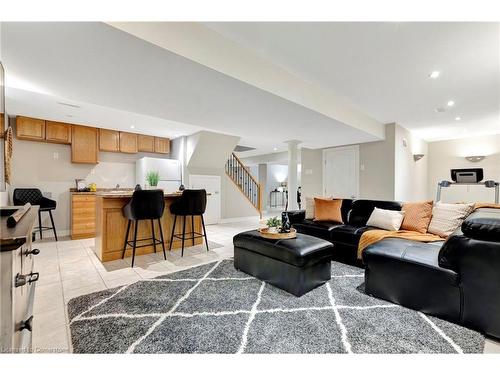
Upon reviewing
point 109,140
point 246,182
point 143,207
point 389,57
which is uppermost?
point 389,57

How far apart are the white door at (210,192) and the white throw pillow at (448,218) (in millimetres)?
4564

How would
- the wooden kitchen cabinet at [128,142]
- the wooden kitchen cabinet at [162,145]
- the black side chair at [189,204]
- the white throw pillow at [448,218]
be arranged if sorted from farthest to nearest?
the wooden kitchen cabinet at [162,145] → the wooden kitchen cabinet at [128,142] → the black side chair at [189,204] → the white throw pillow at [448,218]

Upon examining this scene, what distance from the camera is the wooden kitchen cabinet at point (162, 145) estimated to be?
5.88 m

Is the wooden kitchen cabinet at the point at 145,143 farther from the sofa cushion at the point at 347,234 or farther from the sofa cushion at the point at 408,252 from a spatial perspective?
the sofa cushion at the point at 408,252

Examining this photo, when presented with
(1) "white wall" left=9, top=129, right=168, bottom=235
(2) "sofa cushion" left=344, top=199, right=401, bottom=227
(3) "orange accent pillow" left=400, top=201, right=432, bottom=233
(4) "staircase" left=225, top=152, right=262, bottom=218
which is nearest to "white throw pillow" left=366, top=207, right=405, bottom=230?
(3) "orange accent pillow" left=400, top=201, right=432, bottom=233

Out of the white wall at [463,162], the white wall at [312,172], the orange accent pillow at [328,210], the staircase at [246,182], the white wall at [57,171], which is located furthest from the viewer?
the staircase at [246,182]

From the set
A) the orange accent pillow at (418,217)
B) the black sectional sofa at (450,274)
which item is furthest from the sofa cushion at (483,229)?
the orange accent pillow at (418,217)

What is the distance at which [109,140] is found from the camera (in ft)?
16.9

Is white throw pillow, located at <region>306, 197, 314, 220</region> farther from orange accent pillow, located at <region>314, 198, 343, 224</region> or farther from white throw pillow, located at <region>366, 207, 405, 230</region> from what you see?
white throw pillow, located at <region>366, 207, 405, 230</region>

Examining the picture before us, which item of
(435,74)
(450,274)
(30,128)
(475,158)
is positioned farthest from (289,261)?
(475,158)

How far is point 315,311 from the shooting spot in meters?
1.82

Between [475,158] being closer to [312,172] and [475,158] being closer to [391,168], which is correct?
[391,168]

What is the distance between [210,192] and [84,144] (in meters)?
2.93

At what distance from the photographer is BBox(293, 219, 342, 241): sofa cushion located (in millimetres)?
3213
